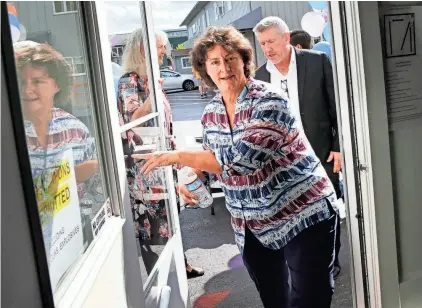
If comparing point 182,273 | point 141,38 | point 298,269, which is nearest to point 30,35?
point 141,38

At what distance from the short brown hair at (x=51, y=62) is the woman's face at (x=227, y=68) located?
0.89 metres

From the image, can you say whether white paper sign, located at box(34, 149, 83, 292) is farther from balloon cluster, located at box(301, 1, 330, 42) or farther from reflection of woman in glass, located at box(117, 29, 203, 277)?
balloon cluster, located at box(301, 1, 330, 42)

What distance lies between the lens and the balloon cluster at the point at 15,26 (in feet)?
3.29

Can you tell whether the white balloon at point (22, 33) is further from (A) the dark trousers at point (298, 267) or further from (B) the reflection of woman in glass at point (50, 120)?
(A) the dark trousers at point (298, 267)

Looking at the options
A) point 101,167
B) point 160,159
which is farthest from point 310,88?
point 101,167

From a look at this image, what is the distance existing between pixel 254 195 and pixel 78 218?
38.6 inches

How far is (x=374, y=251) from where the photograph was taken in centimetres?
188

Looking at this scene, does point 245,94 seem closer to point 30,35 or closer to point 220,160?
point 220,160

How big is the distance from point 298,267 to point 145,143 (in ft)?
3.11

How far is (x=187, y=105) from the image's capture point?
15891 mm

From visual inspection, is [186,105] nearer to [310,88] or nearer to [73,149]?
[310,88]

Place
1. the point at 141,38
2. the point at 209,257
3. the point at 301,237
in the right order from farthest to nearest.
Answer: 1. the point at 209,257
2. the point at 141,38
3. the point at 301,237

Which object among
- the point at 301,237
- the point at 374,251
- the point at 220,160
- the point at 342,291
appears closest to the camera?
the point at 374,251

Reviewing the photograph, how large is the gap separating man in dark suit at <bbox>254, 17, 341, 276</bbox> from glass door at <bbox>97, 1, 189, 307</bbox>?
0.91 m
